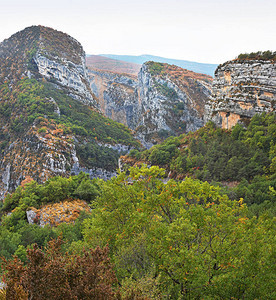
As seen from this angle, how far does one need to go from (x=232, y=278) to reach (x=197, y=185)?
212 inches

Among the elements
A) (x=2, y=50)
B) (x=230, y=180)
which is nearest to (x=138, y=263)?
(x=230, y=180)

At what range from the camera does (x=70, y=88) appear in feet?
284

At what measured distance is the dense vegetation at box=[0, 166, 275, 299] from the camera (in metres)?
6.62

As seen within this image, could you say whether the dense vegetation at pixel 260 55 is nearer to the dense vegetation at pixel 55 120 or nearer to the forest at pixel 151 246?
the forest at pixel 151 246

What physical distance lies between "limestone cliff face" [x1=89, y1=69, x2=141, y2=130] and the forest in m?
106

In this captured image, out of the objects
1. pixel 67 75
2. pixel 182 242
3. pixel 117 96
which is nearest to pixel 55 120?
pixel 67 75

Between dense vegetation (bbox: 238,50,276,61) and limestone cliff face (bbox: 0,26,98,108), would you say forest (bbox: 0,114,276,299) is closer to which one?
dense vegetation (bbox: 238,50,276,61)

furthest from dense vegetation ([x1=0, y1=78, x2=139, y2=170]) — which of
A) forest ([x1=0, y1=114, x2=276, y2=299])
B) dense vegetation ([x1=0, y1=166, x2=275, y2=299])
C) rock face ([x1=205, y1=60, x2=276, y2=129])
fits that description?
dense vegetation ([x1=0, y1=166, x2=275, y2=299])

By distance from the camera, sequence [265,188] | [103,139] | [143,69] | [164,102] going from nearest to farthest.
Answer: [265,188] < [103,139] < [164,102] < [143,69]

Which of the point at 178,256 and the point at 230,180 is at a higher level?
the point at 178,256

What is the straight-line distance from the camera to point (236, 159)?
3681cm

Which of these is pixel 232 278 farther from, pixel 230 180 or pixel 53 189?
pixel 230 180

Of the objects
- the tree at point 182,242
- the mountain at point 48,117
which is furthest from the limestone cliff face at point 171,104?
the tree at point 182,242

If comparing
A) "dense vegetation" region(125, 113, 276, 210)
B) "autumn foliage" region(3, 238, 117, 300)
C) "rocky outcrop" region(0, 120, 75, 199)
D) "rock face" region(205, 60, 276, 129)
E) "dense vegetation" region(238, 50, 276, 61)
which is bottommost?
"rocky outcrop" region(0, 120, 75, 199)
